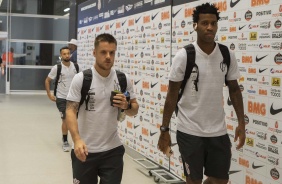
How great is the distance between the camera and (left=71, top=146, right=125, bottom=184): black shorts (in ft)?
9.20

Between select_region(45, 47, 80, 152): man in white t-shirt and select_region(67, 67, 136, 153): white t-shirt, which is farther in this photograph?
select_region(45, 47, 80, 152): man in white t-shirt

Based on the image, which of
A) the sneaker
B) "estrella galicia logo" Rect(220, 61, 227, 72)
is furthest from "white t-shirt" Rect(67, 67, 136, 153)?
the sneaker

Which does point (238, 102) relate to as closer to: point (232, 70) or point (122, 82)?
point (232, 70)

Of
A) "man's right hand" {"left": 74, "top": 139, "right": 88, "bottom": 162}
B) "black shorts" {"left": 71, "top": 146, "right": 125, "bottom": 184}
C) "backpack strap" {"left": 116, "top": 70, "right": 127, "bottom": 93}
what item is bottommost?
"black shorts" {"left": 71, "top": 146, "right": 125, "bottom": 184}

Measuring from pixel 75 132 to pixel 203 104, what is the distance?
0.97 metres

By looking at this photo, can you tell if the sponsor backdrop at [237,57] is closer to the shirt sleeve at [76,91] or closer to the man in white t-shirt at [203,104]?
the man in white t-shirt at [203,104]

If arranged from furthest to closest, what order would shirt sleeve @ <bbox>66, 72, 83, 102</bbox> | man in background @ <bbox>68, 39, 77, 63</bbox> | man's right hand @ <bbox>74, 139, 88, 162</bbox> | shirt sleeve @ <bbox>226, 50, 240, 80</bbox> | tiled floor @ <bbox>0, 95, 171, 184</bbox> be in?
man in background @ <bbox>68, 39, 77, 63</bbox> → tiled floor @ <bbox>0, 95, 171, 184</bbox> → shirt sleeve @ <bbox>226, 50, 240, 80</bbox> → shirt sleeve @ <bbox>66, 72, 83, 102</bbox> → man's right hand @ <bbox>74, 139, 88, 162</bbox>

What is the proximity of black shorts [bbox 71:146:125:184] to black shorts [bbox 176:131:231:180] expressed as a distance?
54cm

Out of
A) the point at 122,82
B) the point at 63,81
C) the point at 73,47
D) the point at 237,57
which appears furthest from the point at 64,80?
the point at 122,82

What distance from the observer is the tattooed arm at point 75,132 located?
2.55 metres

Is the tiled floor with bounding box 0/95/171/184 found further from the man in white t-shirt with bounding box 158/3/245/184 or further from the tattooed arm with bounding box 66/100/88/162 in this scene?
the tattooed arm with bounding box 66/100/88/162

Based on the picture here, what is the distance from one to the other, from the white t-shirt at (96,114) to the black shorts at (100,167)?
0.05m

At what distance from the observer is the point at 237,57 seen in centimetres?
377

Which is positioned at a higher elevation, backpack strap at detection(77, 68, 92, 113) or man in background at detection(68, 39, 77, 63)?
man in background at detection(68, 39, 77, 63)
